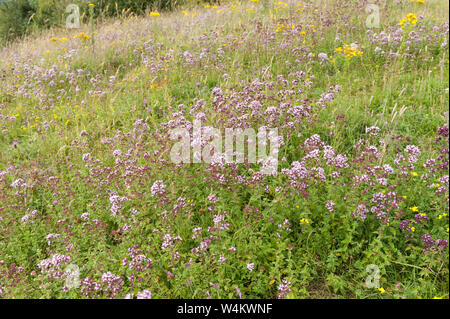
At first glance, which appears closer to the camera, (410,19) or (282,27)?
(410,19)

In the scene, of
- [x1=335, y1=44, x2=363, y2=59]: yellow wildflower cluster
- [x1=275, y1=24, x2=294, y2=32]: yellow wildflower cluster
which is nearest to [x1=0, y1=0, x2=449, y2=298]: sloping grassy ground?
[x1=335, y1=44, x2=363, y2=59]: yellow wildflower cluster

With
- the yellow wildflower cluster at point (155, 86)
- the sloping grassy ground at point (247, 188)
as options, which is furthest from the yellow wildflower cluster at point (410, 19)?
the yellow wildflower cluster at point (155, 86)

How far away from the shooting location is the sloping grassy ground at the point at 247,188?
284 cm

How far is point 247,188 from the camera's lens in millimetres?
3516

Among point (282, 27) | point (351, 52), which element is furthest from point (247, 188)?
point (282, 27)

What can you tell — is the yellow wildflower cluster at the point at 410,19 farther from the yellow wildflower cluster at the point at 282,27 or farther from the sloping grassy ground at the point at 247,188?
the yellow wildflower cluster at the point at 282,27

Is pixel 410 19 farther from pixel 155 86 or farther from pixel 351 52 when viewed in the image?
pixel 155 86

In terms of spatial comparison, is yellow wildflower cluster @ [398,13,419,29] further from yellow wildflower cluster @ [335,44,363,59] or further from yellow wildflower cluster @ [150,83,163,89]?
yellow wildflower cluster @ [150,83,163,89]

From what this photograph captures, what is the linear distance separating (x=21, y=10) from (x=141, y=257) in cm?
1730

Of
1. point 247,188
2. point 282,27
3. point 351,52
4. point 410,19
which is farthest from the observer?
point 282,27

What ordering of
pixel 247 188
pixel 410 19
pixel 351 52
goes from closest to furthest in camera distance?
pixel 247 188
pixel 351 52
pixel 410 19

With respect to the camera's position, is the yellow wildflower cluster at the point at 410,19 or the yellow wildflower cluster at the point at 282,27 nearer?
the yellow wildflower cluster at the point at 410,19
